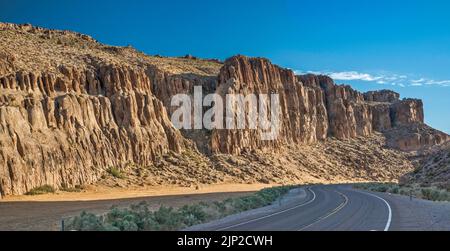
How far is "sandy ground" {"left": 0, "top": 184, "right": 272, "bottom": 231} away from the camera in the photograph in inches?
1370

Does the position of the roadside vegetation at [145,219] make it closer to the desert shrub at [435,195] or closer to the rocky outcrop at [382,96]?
the desert shrub at [435,195]

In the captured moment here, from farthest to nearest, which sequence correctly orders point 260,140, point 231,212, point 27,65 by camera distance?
point 260,140
point 27,65
point 231,212

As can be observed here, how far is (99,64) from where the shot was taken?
87.4 metres

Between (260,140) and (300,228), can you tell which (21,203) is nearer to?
(300,228)

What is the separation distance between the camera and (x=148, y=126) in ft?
275

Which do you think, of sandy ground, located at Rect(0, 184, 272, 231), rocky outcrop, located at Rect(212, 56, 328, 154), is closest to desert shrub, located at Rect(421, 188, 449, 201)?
sandy ground, located at Rect(0, 184, 272, 231)

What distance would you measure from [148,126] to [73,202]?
107 feet

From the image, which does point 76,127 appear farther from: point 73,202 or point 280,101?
point 280,101

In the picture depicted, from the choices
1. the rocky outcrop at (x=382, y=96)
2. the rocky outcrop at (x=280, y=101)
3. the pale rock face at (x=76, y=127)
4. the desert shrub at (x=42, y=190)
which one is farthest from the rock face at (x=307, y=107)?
the desert shrub at (x=42, y=190)

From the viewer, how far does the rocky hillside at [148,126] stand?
6350cm

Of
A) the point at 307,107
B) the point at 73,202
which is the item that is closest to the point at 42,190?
the point at 73,202
